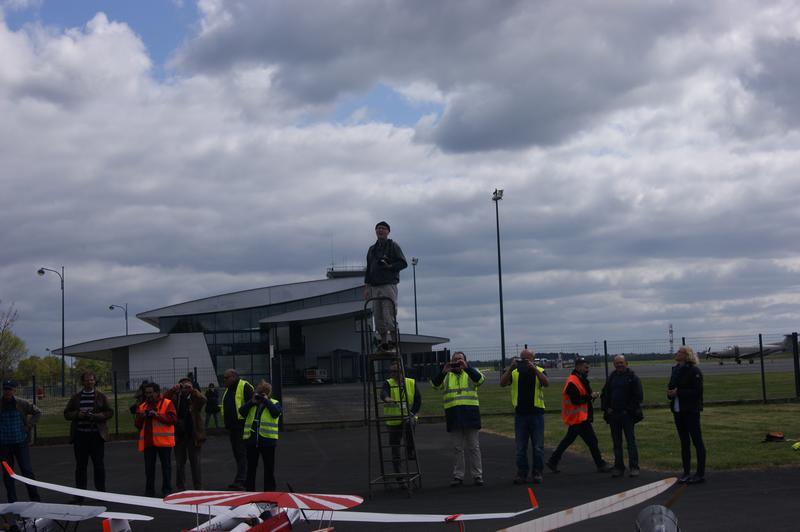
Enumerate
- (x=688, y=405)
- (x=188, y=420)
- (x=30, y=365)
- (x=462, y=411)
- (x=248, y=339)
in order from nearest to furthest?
(x=688, y=405)
(x=462, y=411)
(x=188, y=420)
(x=248, y=339)
(x=30, y=365)

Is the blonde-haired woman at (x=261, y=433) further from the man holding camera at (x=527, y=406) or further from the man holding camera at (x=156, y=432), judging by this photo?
the man holding camera at (x=527, y=406)

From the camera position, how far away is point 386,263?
12492 millimetres

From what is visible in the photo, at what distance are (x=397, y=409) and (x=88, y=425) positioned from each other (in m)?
4.85

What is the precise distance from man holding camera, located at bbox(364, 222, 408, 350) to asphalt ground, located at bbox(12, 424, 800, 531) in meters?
2.61

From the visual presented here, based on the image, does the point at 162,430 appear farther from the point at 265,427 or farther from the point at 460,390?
the point at 460,390

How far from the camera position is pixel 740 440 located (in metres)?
16.3

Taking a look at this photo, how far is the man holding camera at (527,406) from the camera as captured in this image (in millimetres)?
12805

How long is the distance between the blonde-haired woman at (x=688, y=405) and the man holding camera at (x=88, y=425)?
8.84m

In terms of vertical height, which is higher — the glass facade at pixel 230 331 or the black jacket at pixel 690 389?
the glass facade at pixel 230 331

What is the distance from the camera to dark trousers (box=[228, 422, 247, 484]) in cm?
1349

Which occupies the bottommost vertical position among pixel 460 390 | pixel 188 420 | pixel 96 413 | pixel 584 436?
pixel 584 436

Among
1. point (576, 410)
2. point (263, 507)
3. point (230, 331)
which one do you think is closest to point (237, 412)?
point (576, 410)

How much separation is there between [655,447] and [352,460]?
6305 millimetres

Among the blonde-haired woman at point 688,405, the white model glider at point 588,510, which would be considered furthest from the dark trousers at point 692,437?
the white model glider at point 588,510
